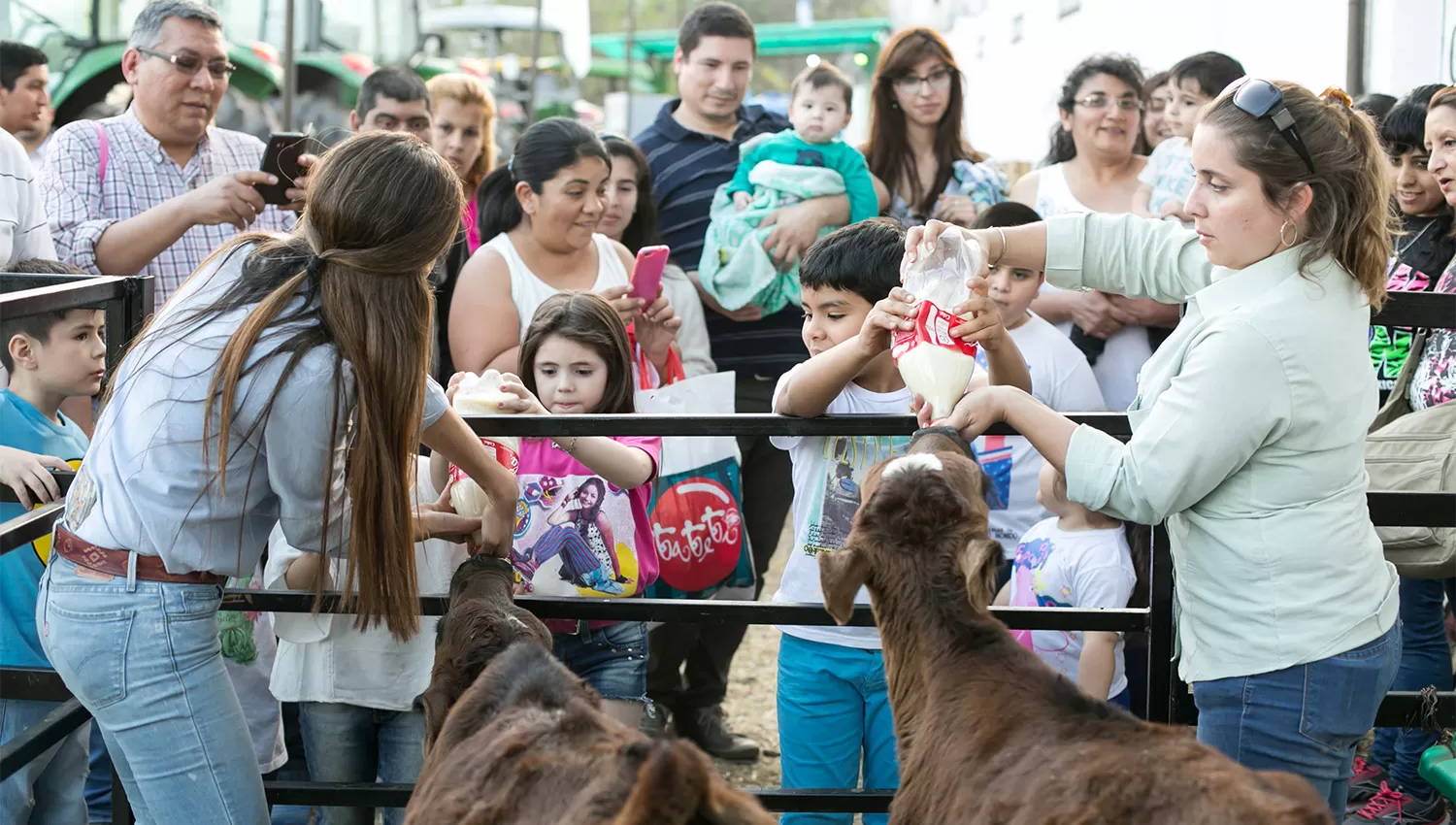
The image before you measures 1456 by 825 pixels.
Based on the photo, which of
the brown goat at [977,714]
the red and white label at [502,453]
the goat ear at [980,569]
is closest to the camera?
the brown goat at [977,714]

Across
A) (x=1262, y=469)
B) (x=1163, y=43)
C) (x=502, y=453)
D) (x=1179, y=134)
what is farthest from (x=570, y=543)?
A: (x=1163, y=43)

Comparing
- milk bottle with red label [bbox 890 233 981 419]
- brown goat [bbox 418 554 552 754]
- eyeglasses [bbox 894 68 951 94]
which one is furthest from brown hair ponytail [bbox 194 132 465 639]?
eyeglasses [bbox 894 68 951 94]

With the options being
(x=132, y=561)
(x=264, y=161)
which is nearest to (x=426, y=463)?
(x=132, y=561)

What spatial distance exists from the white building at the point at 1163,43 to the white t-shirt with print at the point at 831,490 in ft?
10.0

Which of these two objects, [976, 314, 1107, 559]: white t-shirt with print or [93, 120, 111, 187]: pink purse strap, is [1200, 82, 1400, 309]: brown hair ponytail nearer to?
[976, 314, 1107, 559]: white t-shirt with print

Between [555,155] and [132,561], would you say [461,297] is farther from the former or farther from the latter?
[132,561]

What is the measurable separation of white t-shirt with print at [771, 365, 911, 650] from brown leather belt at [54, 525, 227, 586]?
1372mm

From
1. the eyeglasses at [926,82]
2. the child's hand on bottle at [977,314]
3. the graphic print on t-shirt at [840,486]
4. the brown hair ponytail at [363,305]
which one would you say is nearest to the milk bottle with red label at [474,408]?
the brown hair ponytail at [363,305]

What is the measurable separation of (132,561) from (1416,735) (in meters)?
3.86

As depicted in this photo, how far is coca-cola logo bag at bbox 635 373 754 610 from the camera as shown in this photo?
12.8 ft

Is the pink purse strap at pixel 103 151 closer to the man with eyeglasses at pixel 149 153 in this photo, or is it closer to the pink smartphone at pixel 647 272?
the man with eyeglasses at pixel 149 153

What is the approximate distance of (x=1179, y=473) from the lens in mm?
2375

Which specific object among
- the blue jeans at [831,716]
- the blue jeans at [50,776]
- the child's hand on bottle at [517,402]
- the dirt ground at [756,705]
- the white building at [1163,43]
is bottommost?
the dirt ground at [756,705]

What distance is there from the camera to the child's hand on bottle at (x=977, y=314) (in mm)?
2734
